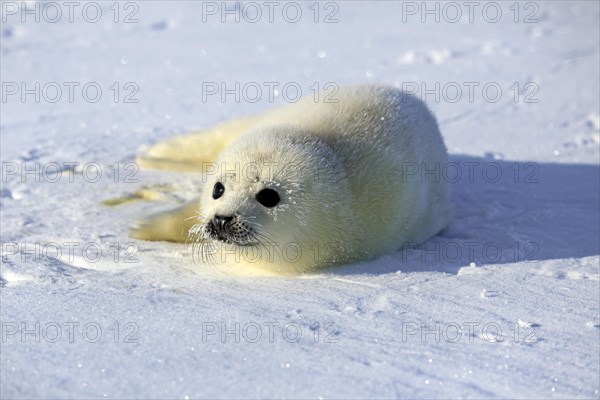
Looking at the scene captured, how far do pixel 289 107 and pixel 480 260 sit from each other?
1.29 meters

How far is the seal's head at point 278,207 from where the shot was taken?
3.33m

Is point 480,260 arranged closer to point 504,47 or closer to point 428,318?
point 428,318

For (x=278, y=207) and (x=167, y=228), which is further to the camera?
(x=167, y=228)

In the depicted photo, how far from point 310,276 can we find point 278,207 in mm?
288

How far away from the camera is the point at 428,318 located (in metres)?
2.91

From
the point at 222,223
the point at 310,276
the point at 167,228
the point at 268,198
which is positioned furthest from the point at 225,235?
the point at 167,228

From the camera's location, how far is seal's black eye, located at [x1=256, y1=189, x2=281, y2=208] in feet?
11.1

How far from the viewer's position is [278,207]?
3375 mm

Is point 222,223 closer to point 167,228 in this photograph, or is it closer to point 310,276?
point 310,276

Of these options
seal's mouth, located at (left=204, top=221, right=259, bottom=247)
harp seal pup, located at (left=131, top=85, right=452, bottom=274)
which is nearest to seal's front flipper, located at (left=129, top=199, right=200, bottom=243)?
harp seal pup, located at (left=131, top=85, right=452, bottom=274)

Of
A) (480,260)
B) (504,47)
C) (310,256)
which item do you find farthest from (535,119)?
(310,256)

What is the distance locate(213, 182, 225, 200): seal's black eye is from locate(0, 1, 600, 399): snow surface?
29 centimetres

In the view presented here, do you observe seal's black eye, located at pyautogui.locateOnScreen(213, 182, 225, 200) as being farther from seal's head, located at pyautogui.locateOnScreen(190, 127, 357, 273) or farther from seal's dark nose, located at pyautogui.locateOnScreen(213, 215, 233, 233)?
seal's dark nose, located at pyautogui.locateOnScreen(213, 215, 233, 233)

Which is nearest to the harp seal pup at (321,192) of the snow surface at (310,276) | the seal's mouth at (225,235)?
the seal's mouth at (225,235)
